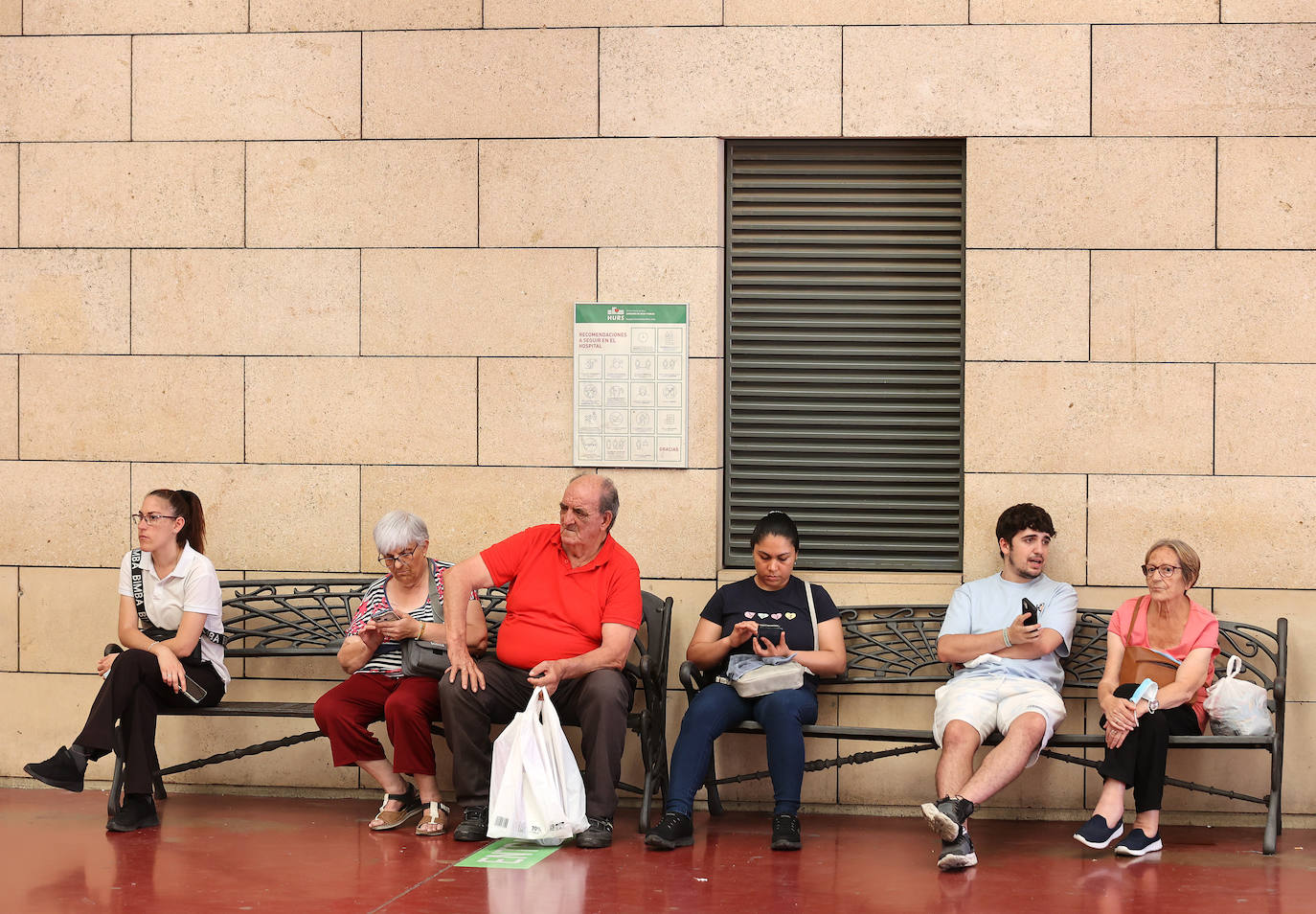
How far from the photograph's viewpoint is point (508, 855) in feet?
17.6

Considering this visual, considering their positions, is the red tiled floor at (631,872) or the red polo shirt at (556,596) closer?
the red tiled floor at (631,872)

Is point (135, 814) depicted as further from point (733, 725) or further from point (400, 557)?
point (733, 725)

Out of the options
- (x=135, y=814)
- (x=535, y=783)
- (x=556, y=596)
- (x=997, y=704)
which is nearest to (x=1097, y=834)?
(x=997, y=704)

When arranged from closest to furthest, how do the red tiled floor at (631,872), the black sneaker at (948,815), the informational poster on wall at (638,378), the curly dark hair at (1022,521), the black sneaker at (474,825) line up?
the red tiled floor at (631,872)
the black sneaker at (948,815)
the black sneaker at (474,825)
the curly dark hair at (1022,521)
the informational poster on wall at (638,378)

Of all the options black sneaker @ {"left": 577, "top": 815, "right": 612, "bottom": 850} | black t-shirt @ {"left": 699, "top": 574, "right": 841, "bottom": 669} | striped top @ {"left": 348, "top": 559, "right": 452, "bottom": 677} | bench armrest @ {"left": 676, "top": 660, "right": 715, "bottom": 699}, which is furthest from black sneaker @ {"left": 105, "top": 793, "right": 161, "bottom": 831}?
black t-shirt @ {"left": 699, "top": 574, "right": 841, "bottom": 669}

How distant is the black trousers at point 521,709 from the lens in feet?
18.4

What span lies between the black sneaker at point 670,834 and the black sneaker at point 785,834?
344 mm

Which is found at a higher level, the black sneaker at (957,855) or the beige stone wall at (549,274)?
the beige stone wall at (549,274)

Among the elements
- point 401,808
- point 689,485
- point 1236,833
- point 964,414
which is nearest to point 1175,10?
point 964,414

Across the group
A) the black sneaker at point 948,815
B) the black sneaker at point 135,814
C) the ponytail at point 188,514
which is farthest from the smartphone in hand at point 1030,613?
the black sneaker at point 135,814

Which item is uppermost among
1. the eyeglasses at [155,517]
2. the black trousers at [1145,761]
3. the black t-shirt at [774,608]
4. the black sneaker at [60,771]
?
the eyeglasses at [155,517]

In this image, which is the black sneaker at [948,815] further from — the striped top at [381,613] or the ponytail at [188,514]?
the ponytail at [188,514]

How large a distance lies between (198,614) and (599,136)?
273 centimetres

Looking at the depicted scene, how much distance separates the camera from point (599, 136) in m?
6.41
